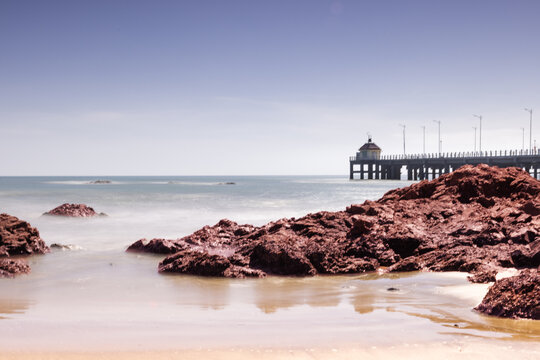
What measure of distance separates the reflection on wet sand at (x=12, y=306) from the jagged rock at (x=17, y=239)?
4001mm

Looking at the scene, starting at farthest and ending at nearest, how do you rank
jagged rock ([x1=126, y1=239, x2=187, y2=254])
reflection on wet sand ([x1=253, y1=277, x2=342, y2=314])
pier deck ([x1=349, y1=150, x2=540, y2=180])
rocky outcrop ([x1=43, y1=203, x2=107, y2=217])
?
pier deck ([x1=349, y1=150, x2=540, y2=180])
rocky outcrop ([x1=43, y1=203, x2=107, y2=217])
jagged rock ([x1=126, y1=239, x2=187, y2=254])
reflection on wet sand ([x1=253, y1=277, x2=342, y2=314])

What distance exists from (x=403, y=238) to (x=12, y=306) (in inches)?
245

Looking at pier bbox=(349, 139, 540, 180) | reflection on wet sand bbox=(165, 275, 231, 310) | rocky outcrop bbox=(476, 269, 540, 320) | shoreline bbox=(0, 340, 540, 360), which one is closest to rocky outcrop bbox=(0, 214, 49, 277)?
reflection on wet sand bbox=(165, 275, 231, 310)

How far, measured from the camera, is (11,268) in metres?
7.72

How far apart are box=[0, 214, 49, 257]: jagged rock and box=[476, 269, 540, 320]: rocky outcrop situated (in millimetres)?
8519

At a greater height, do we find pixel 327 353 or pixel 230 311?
pixel 327 353

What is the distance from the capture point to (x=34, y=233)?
10.3m

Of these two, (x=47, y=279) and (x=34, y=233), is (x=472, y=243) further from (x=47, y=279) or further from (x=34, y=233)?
(x=34, y=233)

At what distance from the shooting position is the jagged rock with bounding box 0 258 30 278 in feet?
24.8

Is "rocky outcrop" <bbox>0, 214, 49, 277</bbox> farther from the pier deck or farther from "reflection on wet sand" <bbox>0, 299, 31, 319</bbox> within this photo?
the pier deck

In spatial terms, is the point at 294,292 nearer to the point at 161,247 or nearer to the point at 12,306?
the point at 12,306

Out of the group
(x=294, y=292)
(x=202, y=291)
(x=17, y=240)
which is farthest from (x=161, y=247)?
(x=294, y=292)

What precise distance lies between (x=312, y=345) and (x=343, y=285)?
115 inches

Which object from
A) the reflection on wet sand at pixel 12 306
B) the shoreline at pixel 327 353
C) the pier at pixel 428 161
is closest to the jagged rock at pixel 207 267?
the reflection on wet sand at pixel 12 306
